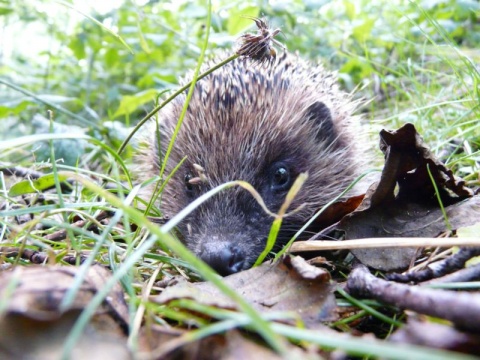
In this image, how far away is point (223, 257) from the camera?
5.24ft

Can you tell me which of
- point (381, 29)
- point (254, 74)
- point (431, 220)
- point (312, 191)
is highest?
point (381, 29)

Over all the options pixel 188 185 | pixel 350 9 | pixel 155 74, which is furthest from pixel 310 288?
pixel 350 9

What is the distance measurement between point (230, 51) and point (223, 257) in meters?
1.68

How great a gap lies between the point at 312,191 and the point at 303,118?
1.13ft

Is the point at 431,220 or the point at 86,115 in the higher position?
the point at 431,220

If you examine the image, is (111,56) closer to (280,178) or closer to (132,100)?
(132,100)

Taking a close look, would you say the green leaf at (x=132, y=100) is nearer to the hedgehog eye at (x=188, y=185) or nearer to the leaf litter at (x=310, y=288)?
the hedgehog eye at (x=188, y=185)

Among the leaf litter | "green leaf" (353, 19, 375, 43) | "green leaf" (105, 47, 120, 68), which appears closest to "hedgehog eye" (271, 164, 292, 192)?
the leaf litter

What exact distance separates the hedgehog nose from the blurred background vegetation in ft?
3.22

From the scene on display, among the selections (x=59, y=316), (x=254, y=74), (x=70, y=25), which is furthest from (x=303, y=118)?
(x=70, y=25)

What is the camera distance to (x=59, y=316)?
0.86 metres

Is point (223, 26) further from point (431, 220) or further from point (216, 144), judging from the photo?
point (431, 220)

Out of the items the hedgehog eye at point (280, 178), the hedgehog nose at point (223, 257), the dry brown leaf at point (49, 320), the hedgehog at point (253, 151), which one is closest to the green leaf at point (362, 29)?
the hedgehog at point (253, 151)

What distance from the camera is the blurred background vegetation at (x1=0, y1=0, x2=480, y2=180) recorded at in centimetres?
258
